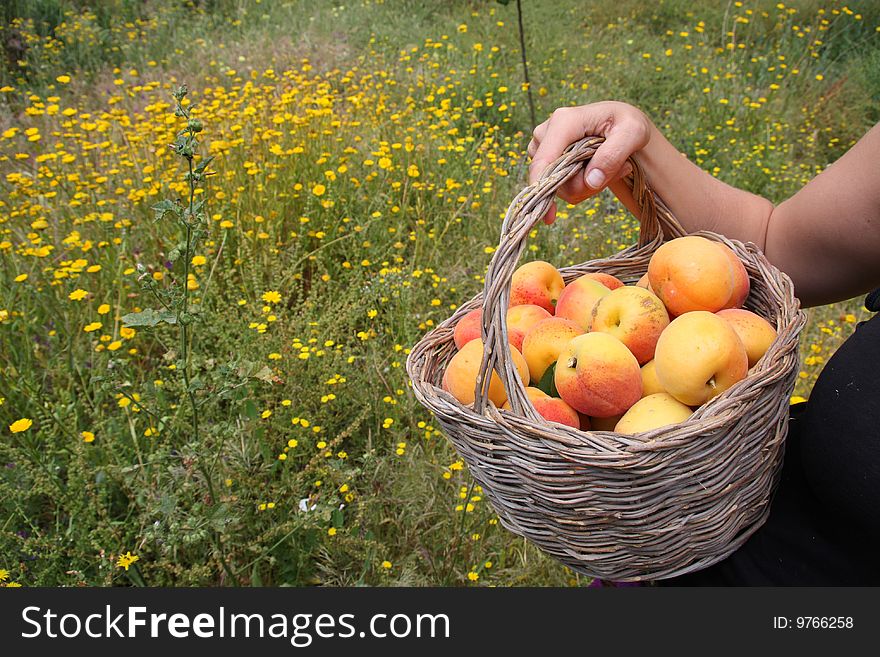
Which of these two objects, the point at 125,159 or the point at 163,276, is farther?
the point at 125,159

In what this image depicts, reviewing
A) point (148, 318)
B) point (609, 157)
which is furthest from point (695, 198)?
point (148, 318)

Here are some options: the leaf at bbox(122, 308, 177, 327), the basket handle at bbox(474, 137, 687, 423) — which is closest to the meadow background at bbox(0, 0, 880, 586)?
the leaf at bbox(122, 308, 177, 327)

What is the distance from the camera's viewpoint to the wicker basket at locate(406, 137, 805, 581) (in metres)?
0.91

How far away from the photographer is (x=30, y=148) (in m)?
3.62

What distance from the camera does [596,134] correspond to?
118 cm

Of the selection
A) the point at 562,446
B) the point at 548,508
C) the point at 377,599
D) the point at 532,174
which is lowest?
the point at 377,599

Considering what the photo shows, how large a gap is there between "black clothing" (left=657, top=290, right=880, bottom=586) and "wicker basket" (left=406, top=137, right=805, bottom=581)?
0.04m

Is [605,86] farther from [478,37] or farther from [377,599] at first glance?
[377,599]

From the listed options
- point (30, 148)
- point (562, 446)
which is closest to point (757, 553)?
point (562, 446)

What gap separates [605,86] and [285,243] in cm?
262

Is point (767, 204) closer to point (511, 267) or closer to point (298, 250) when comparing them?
point (511, 267)

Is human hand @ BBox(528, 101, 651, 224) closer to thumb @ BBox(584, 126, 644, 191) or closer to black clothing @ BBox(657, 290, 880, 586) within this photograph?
thumb @ BBox(584, 126, 644, 191)

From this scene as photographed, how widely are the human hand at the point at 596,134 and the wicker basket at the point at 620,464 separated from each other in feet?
0.18

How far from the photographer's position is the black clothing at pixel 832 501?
95 cm
